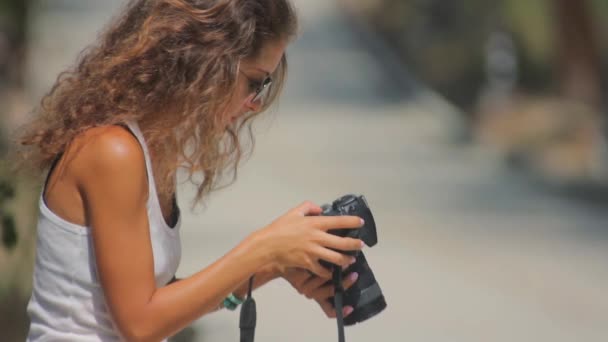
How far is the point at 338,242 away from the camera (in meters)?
2.46

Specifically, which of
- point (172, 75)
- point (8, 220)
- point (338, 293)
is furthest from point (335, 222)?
point (8, 220)

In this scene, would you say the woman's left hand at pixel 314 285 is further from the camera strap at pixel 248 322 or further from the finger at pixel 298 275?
the camera strap at pixel 248 322

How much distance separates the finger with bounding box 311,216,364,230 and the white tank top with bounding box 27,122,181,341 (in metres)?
0.31

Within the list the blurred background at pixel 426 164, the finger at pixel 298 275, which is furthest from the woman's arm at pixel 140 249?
the blurred background at pixel 426 164

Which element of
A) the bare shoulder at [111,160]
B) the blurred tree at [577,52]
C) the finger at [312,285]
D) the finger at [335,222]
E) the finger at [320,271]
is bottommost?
the finger at [312,285]

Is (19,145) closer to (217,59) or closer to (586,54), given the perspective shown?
(217,59)

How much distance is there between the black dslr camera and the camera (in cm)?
260

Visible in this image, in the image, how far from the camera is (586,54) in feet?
44.3

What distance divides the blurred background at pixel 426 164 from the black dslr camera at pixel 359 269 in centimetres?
81

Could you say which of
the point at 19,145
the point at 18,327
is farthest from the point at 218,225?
the point at 19,145

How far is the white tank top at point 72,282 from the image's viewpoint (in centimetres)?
247

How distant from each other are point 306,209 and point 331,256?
0.11 meters

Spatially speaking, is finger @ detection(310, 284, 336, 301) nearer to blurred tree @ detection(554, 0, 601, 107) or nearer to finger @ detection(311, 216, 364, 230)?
finger @ detection(311, 216, 364, 230)

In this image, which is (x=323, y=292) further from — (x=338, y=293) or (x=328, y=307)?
(x=338, y=293)
